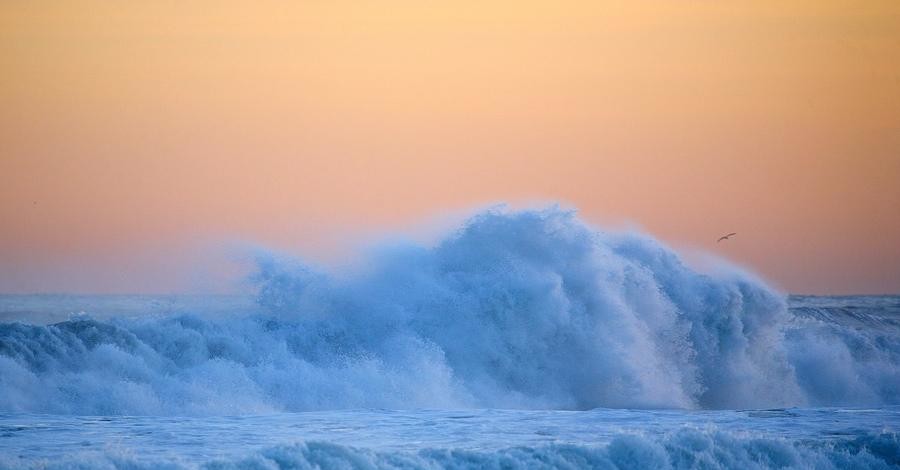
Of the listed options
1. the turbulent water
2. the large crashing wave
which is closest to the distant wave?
the turbulent water

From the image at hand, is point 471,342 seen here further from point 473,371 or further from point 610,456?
point 610,456

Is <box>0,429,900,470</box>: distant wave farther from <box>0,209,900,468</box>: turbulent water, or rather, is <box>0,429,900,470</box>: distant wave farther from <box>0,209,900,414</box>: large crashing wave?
<box>0,209,900,414</box>: large crashing wave

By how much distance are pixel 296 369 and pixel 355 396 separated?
1.46 metres

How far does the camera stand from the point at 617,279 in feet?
81.8

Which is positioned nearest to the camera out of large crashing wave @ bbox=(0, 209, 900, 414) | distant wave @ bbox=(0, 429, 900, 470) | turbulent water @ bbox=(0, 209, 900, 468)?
distant wave @ bbox=(0, 429, 900, 470)

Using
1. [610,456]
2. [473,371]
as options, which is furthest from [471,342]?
[610,456]

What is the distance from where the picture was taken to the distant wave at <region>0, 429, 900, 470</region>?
478 inches

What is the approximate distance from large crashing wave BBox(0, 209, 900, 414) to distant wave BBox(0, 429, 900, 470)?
5.59m

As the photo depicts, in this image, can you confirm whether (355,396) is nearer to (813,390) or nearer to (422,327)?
(422,327)

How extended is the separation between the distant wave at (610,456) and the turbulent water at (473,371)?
0.03m

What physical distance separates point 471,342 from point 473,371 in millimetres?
725

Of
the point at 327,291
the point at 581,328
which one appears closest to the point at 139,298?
the point at 327,291

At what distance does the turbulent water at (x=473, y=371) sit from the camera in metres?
14.0

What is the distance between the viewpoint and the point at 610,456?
13.7m
